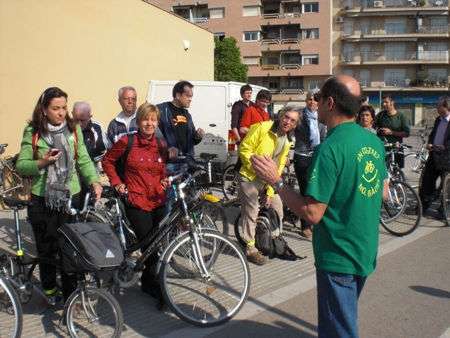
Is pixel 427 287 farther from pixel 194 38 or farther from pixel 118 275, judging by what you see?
pixel 194 38

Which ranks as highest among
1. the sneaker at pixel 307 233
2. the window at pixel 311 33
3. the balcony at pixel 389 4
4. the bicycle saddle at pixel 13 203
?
the balcony at pixel 389 4

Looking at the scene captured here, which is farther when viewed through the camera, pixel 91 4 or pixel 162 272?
pixel 91 4

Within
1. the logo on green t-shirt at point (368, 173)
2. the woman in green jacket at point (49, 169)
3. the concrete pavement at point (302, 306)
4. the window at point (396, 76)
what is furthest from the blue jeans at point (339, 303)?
A: the window at point (396, 76)

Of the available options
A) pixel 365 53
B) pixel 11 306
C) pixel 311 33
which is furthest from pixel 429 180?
pixel 365 53

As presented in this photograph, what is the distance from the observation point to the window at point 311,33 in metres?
54.0

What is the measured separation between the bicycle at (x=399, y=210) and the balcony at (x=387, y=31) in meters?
51.4

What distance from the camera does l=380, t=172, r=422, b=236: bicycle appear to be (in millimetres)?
7441

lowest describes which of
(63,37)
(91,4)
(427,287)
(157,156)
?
(427,287)

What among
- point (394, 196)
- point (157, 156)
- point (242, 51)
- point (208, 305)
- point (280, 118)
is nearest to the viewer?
point (208, 305)

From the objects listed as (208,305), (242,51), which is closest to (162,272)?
(208,305)

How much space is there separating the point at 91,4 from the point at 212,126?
4146mm

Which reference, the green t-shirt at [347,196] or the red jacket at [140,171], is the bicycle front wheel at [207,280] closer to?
the red jacket at [140,171]

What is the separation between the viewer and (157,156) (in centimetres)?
478

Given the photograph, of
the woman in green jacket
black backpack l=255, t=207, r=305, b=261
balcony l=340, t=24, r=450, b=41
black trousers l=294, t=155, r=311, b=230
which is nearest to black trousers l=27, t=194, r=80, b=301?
the woman in green jacket
